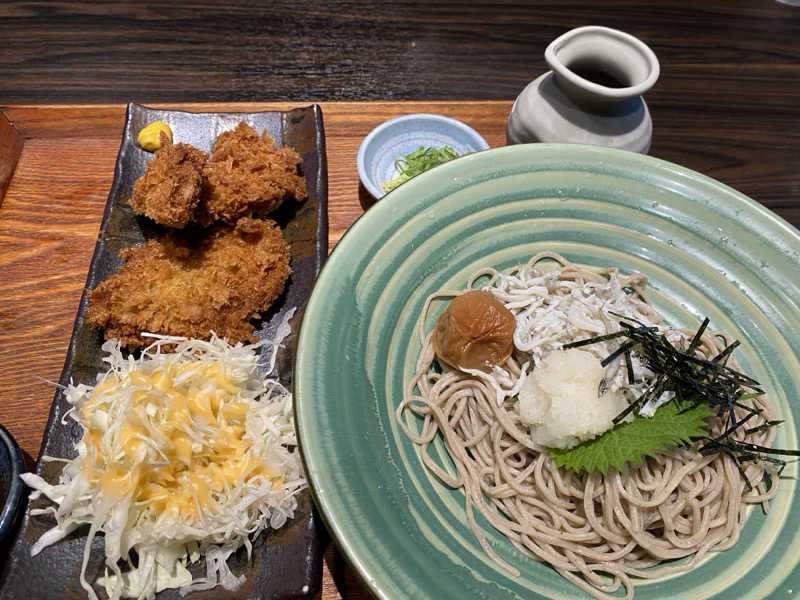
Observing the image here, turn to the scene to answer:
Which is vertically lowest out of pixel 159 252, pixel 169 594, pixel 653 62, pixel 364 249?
pixel 169 594

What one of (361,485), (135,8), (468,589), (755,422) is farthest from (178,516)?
(135,8)

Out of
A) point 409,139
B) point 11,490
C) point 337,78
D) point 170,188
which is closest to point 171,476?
point 11,490

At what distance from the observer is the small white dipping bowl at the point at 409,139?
3.13 metres

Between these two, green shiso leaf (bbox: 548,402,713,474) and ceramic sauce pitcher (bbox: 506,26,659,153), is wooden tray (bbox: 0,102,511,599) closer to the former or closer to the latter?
ceramic sauce pitcher (bbox: 506,26,659,153)

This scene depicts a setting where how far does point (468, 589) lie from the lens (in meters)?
1.46

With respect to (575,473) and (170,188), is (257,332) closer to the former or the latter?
(170,188)

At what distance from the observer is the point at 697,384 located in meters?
1.78

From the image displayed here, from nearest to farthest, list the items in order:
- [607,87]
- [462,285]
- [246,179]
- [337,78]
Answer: [462,285] < [607,87] < [246,179] < [337,78]

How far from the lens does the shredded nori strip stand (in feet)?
5.89

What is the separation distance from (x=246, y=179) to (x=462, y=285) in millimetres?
1322

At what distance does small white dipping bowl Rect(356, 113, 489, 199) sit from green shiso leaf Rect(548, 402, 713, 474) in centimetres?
190

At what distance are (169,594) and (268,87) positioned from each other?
3692mm

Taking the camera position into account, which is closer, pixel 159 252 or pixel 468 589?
pixel 468 589

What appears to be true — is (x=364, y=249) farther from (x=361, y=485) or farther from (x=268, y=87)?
(x=268, y=87)
